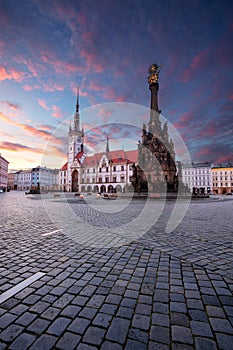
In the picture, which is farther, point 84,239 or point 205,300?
point 84,239

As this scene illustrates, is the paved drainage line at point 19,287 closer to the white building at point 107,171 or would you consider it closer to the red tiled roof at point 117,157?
the white building at point 107,171

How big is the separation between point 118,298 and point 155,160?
2561 cm

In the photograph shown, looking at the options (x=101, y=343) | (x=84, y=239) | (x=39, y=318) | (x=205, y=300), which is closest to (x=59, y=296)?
(x=39, y=318)

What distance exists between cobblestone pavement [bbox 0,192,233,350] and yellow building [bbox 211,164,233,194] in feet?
300

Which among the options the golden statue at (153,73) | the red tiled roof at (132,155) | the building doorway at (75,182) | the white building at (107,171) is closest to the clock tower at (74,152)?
the building doorway at (75,182)

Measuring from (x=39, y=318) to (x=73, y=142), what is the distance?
93.4m

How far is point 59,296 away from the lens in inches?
106

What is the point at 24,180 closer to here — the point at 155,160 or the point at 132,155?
the point at 132,155

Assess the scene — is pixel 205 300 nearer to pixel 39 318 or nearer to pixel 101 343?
pixel 101 343

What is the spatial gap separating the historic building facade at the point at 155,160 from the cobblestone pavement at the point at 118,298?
22.4m

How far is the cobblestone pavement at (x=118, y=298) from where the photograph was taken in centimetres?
192

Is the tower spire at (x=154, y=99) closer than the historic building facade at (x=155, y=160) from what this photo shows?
No

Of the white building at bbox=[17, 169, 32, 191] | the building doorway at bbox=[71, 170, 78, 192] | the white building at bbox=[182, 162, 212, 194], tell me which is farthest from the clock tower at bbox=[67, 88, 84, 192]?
the white building at bbox=[182, 162, 212, 194]

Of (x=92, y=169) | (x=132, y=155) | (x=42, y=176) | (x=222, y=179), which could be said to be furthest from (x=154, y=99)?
(x=42, y=176)
